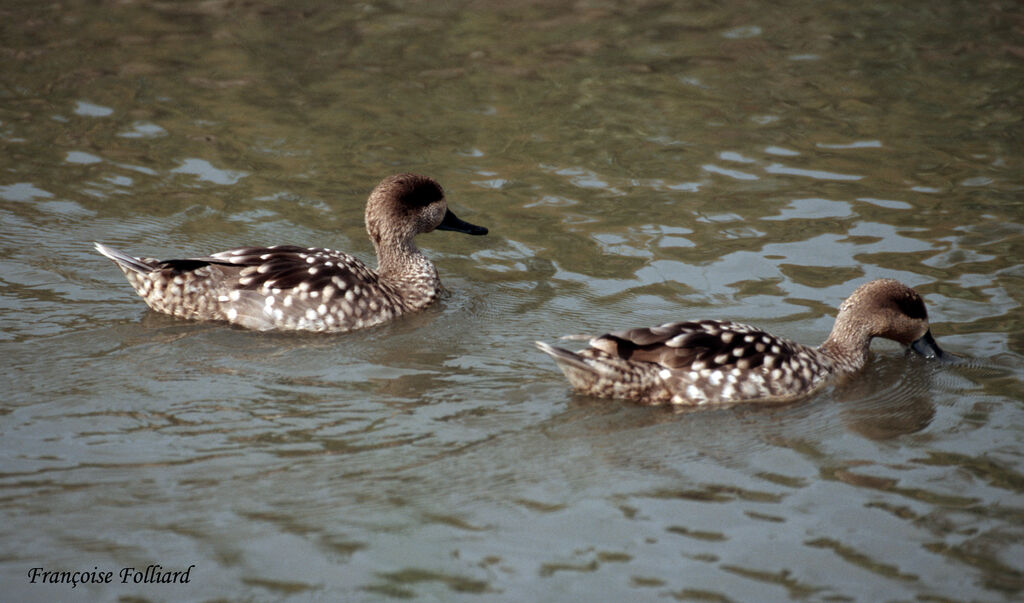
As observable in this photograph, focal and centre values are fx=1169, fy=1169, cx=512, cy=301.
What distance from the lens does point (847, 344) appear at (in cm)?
768

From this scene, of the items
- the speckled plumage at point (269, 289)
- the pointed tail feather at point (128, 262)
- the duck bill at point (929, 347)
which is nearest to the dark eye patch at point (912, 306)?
the duck bill at point (929, 347)

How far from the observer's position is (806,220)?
33.5 feet

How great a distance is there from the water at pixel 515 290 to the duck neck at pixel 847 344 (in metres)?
0.23

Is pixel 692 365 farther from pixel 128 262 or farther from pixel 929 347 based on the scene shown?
pixel 128 262

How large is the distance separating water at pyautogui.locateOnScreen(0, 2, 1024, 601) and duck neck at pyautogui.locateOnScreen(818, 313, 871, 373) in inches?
8.9

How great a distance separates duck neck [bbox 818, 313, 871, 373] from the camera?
7613 millimetres

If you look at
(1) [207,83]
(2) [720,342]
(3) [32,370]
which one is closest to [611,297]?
(2) [720,342]

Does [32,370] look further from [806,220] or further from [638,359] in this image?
[806,220]

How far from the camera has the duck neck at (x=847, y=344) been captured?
761cm

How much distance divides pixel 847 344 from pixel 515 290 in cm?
260

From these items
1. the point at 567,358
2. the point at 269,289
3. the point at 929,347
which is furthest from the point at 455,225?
the point at 929,347

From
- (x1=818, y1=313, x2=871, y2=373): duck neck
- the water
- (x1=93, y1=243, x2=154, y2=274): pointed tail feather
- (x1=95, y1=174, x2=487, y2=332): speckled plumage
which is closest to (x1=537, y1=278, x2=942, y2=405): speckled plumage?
the water

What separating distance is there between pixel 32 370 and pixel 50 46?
7981mm

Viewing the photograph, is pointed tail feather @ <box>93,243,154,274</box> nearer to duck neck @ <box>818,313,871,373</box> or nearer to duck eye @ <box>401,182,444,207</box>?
duck eye @ <box>401,182,444,207</box>
